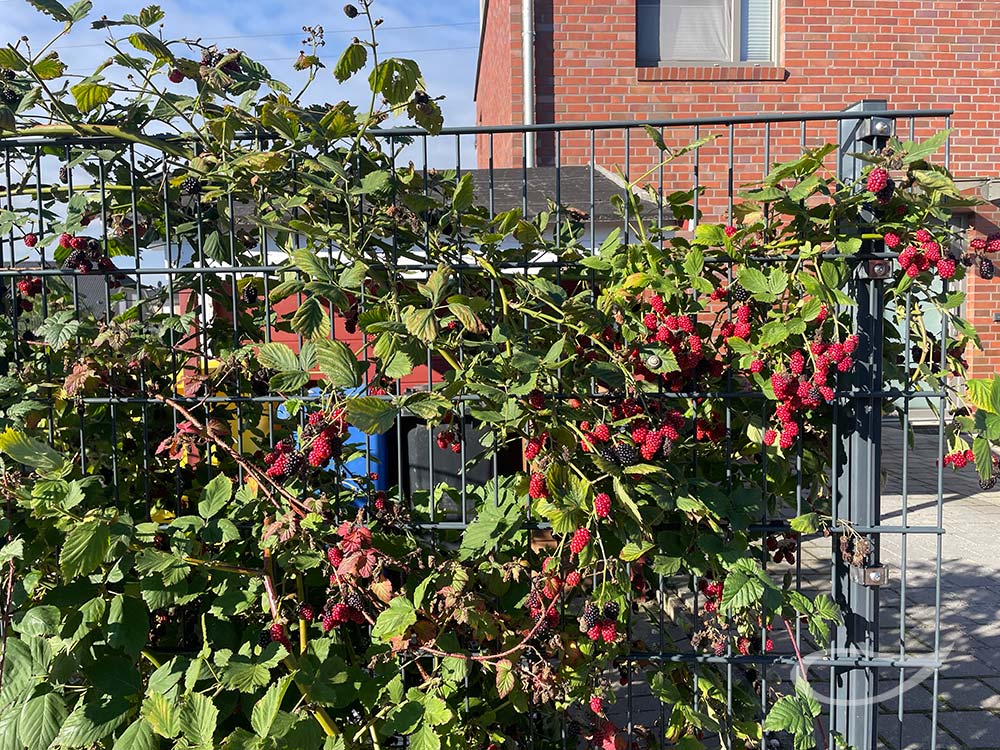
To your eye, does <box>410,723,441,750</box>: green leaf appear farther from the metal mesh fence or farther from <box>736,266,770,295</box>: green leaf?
<box>736,266,770,295</box>: green leaf

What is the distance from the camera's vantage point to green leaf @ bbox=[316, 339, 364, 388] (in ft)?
5.98

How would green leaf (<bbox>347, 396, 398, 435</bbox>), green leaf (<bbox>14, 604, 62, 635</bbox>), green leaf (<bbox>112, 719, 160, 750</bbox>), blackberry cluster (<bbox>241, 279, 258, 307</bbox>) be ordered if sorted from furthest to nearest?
blackberry cluster (<bbox>241, 279, 258, 307</bbox>) → green leaf (<bbox>14, 604, 62, 635</bbox>) → green leaf (<bbox>112, 719, 160, 750</bbox>) → green leaf (<bbox>347, 396, 398, 435</bbox>)

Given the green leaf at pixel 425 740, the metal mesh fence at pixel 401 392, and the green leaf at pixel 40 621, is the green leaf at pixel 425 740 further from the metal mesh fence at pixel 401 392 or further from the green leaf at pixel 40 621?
the green leaf at pixel 40 621

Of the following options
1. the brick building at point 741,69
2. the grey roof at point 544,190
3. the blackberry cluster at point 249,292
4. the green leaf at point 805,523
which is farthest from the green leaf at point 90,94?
the brick building at point 741,69

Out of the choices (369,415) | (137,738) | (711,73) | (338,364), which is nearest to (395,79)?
(338,364)

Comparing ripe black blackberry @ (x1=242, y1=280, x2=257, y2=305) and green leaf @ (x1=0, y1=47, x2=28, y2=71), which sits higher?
green leaf @ (x1=0, y1=47, x2=28, y2=71)

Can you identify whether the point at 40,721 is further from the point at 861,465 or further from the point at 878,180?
the point at 878,180

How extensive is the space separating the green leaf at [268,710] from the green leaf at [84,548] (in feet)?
1.67

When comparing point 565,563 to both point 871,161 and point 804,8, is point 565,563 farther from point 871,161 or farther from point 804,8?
point 804,8

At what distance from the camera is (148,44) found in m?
2.07

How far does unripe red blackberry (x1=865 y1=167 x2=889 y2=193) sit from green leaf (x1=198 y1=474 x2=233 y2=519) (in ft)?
5.94

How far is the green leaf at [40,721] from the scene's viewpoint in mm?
1868

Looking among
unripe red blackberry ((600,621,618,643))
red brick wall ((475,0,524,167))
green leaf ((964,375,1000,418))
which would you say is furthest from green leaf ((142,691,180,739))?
red brick wall ((475,0,524,167))

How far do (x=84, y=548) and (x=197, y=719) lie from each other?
0.47m
